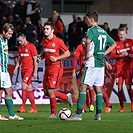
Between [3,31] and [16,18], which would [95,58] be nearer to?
[3,31]

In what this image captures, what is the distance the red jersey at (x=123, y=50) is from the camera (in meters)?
20.0

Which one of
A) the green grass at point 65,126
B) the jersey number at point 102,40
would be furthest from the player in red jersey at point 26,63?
the green grass at point 65,126

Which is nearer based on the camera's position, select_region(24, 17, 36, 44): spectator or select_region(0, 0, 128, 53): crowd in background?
select_region(24, 17, 36, 44): spectator

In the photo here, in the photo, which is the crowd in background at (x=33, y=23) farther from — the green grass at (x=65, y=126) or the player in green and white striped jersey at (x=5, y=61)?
the green grass at (x=65, y=126)

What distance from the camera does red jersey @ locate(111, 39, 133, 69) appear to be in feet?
65.6

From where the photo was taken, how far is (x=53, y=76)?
16422 millimetres

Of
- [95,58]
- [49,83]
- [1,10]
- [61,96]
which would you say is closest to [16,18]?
[1,10]

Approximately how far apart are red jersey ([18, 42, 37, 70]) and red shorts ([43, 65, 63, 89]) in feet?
12.4

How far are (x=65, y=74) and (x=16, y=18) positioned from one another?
107 inches

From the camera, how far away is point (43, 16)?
27.9 m

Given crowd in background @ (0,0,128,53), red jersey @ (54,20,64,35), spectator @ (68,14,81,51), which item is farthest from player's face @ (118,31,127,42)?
spectator @ (68,14,81,51)

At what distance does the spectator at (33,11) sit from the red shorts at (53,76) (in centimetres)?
956

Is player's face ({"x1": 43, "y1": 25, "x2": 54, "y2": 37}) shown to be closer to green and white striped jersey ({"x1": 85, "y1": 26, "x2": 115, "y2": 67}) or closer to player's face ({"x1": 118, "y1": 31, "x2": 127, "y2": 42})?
green and white striped jersey ({"x1": 85, "y1": 26, "x2": 115, "y2": 67})

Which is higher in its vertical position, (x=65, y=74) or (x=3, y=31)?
(x=3, y=31)
